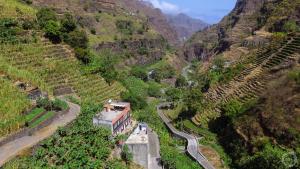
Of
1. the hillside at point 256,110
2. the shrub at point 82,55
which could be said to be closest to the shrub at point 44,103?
the shrub at point 82,55

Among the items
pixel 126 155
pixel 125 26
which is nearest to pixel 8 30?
pixel 126 155

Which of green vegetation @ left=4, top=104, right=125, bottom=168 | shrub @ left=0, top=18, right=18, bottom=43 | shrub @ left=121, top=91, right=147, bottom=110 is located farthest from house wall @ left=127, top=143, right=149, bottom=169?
shrub @ left=0, top=18, right=18, bottom=43

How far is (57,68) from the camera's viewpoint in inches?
1703

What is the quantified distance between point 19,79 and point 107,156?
13600 mm

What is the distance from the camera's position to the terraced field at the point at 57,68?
40.9 m

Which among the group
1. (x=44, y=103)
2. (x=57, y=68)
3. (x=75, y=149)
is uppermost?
(x=57, y=68)

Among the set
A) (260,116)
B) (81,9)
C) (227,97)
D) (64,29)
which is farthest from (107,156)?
(81,9)

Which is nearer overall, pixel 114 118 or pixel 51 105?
pixel 114 118

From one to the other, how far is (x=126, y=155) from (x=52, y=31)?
2473 cm

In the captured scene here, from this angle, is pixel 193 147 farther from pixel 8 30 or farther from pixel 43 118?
pixel 8 30

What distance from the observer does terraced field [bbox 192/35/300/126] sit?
147ft

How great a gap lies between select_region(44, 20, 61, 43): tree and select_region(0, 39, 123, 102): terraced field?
42.5 inches

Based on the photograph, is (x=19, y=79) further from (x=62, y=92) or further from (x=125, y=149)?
(x=125, y=149)

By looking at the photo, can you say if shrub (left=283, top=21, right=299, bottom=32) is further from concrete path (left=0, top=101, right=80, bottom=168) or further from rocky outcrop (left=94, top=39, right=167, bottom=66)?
concrete path (left=0, top=101, right=80, bottom=168)
